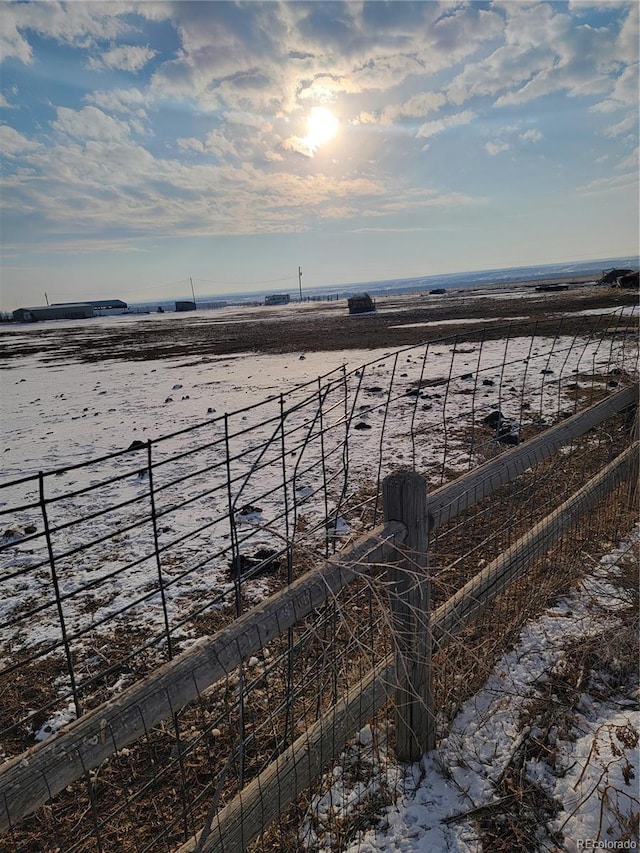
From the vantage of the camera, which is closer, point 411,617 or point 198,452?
point 411,617

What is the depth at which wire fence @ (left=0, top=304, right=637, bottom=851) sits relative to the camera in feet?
7.00

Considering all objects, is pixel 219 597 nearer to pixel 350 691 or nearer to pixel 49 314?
pixel 350 691

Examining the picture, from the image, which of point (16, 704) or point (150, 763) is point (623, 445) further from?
point (16, 704)

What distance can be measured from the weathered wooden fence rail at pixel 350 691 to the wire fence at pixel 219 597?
0.06 meters

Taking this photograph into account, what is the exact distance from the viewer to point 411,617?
7.72ft

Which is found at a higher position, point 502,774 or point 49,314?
point 49,314

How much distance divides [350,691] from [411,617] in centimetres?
43

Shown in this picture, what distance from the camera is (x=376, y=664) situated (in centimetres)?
245

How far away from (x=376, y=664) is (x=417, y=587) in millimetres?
477

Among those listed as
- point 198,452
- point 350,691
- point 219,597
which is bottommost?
point 198,452

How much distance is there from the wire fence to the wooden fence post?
159 millimetres

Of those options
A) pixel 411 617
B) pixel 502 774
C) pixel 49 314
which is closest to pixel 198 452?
pixel 411 617

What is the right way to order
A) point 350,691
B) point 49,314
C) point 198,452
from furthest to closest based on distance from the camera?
point 49,314
point 198,452
point 350,691

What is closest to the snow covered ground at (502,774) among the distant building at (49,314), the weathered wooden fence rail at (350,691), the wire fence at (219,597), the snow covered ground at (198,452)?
the wire fence at (219,597)
